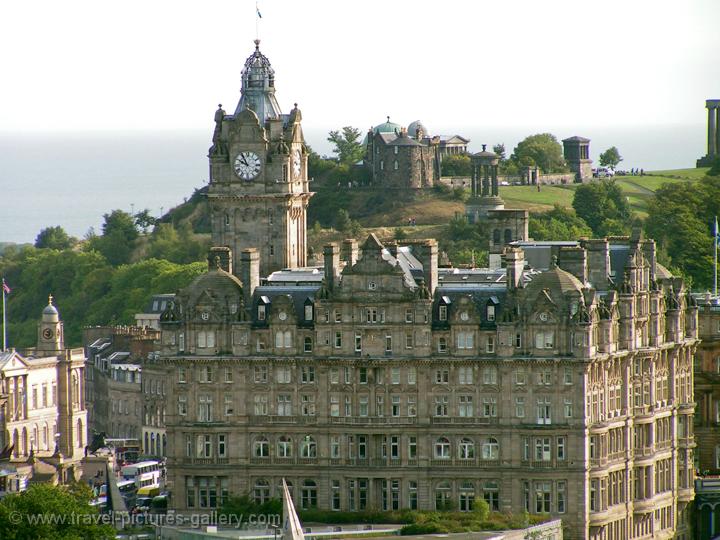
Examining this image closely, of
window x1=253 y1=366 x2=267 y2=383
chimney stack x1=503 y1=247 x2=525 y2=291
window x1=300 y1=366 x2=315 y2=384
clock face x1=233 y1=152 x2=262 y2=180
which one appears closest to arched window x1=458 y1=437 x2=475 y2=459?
chimney stack x1=503 y1=247 x2=525 y2=291

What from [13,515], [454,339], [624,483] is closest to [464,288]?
[454,339]

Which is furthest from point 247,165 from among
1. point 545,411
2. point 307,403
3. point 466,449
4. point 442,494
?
point 545,411

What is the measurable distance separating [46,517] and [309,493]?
23.0 metres

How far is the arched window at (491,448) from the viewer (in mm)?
169875

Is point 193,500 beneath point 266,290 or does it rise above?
beneath

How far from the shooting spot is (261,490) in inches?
6777

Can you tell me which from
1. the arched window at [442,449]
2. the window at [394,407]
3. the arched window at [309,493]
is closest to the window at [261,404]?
the arched window at [309,493]

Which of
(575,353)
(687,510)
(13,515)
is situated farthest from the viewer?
(687,510)

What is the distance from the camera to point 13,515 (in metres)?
153

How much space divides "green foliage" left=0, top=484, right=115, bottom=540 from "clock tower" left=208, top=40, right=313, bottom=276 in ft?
124

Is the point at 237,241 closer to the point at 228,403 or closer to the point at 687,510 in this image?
the point at 228,403

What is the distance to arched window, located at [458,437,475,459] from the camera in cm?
17050

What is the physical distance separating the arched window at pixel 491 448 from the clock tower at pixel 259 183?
26.2 meters

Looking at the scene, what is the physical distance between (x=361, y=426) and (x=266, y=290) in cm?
1002
